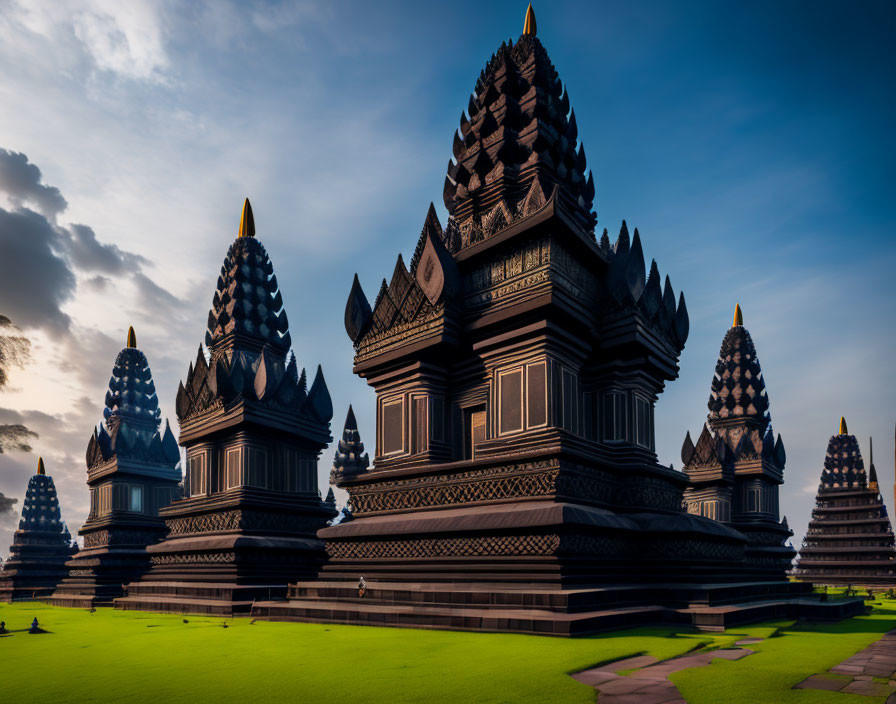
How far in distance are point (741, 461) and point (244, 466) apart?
26.4m

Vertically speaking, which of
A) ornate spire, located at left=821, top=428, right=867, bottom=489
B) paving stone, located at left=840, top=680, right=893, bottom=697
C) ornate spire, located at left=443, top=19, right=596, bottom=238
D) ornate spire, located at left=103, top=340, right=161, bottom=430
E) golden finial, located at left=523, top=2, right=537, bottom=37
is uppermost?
golden finial, located at left=523, top=2, right=537, bottom=37

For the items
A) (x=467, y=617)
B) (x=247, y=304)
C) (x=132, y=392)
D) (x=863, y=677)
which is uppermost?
(x=247, y=304)

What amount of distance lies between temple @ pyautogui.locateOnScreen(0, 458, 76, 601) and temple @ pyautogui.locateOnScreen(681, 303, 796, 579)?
3657cm

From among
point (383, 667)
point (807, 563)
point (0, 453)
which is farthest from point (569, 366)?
point (807, 563)

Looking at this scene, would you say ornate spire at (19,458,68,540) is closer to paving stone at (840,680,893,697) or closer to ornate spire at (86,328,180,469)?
ornate spire at (86,328,180,469)

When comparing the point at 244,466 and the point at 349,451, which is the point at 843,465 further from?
the point at 244,466

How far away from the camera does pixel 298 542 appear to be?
77.4 feet

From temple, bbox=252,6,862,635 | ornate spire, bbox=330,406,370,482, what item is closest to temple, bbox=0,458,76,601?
ornate spire, bbox=330,406,370,482

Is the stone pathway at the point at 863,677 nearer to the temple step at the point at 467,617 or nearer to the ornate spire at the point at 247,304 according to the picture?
the temple step at the point at 467,617

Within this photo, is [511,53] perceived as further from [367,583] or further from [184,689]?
[184,689]

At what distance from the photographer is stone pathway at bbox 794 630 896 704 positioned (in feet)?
21.2

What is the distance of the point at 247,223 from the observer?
97.9 feet

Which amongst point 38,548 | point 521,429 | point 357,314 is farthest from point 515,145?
point 38,548

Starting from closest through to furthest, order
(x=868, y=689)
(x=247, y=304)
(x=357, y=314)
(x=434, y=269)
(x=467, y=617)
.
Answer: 1. (x=868, y=689)
2. (x=467, y=617)
3. (x=434, y=269)
4. (x=357, y=314)
5. (x=247, y=304)
